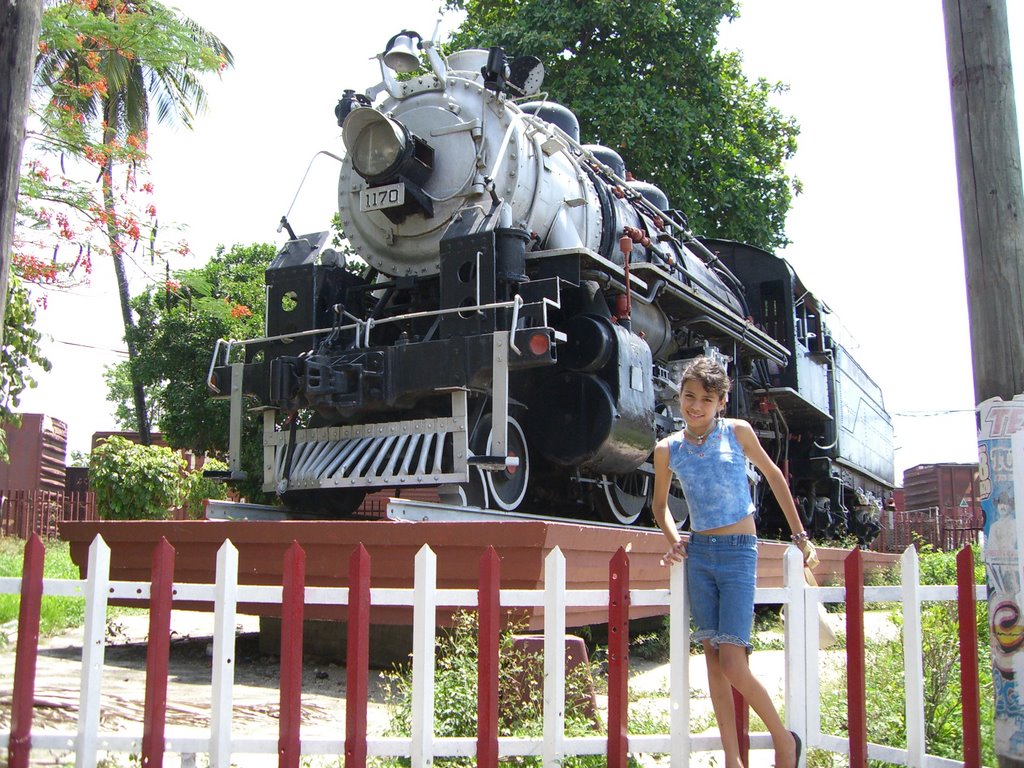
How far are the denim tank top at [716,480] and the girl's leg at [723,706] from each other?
1.43ft

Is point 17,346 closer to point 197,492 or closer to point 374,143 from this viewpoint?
point 374,143

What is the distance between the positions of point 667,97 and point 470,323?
13.4 m

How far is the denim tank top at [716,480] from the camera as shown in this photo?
11.3 ft

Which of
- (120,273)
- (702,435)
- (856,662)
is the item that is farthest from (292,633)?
(120,273)

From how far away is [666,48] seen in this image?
1834 cm

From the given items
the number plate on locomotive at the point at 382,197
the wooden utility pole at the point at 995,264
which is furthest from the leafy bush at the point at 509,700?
the number plate on locomotive at the point at 382,197

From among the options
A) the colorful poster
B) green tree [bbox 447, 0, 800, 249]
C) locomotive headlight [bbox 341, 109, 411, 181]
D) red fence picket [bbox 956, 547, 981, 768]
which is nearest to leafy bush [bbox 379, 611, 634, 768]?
red fence picket [bbox 956, 547, 981, 768]

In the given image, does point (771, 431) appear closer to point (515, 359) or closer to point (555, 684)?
point (515, 359)

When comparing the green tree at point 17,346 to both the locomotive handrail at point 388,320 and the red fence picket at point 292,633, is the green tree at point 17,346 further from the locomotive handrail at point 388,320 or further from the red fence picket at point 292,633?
the red fence picket at point 292,633

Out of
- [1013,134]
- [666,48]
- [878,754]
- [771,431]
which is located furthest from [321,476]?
[666,48]

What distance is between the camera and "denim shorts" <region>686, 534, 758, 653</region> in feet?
11.0

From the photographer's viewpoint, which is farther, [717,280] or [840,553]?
[717,280]

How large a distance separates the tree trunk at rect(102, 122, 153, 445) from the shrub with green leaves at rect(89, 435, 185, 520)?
279cm

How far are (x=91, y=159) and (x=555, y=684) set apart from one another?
10279 millimetres
